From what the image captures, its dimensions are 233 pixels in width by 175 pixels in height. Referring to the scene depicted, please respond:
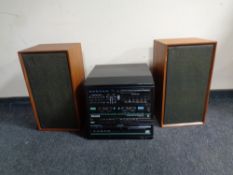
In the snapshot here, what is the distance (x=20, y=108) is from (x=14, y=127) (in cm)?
36

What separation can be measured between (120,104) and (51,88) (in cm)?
Answer: 52

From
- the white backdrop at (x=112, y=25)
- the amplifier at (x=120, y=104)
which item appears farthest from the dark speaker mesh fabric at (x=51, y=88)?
the white backdrop at (x=112, y=25)

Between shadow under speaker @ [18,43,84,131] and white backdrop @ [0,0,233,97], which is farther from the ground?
white backdrop @ [0,0,233,97]

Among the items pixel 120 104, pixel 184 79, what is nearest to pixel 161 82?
pixel 184 79

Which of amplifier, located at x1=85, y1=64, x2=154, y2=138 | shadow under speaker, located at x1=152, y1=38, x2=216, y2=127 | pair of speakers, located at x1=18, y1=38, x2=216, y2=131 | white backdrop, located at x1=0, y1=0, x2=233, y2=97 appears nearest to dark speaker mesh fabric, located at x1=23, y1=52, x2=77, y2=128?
pair of speakers, located at x1=18, y1=38, x2=216, y2=131

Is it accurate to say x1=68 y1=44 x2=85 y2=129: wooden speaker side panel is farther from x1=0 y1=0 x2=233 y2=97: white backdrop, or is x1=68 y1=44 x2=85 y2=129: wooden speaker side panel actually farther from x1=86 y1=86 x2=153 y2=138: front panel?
x1=0 y1=0 x2=233 y2=97: white backdrop

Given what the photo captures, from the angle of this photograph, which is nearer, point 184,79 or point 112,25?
point 184,79

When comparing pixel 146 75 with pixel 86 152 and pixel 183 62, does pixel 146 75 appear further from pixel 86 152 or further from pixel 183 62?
pixel 86 152

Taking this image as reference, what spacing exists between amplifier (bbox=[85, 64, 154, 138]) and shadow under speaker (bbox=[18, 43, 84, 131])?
6.5 inches

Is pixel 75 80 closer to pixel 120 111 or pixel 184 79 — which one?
pixel 120 111

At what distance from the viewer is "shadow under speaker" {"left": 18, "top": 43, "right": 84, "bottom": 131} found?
101 cm

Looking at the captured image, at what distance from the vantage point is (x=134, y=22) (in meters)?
1.32

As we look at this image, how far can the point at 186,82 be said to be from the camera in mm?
1069

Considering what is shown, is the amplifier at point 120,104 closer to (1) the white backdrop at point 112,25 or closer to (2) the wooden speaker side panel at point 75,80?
(2) the wooden speaker side panel at point 75,80
